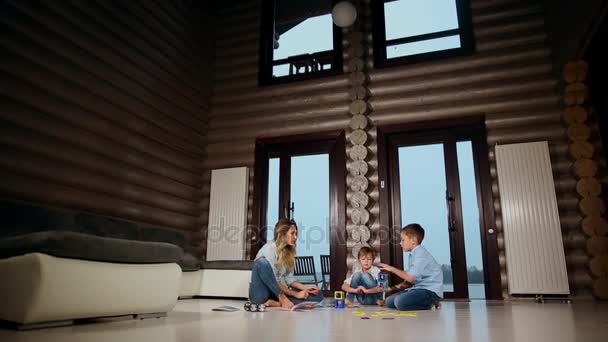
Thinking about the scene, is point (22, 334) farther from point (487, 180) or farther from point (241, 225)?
point (487, 180)

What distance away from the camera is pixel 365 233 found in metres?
5.78

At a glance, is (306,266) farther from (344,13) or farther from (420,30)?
(420,30)

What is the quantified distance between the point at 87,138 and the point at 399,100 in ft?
13.6

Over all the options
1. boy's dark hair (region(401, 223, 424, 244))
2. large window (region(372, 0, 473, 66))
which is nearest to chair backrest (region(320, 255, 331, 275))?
boy's dark hair (region(401, 223, 424, 244))

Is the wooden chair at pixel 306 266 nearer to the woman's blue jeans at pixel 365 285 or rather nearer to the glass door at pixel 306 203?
the glass door at pixel 306 203

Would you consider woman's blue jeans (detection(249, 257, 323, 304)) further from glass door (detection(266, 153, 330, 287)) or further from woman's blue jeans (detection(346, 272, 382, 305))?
glass door (detection(266, 153, 330, 287))

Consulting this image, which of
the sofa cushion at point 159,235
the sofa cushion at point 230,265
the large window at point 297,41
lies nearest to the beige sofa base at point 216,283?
the sofa cushion at point 230,265

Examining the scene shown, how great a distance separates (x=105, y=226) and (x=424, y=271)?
334 centimetres

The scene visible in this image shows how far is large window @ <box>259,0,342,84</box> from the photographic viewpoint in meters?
6.80

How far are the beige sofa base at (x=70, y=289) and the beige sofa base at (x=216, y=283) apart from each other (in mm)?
2457

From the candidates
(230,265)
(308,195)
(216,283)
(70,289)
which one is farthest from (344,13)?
(70,289)

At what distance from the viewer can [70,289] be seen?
202 cm

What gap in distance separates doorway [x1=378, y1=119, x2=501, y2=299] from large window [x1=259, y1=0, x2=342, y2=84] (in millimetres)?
1624

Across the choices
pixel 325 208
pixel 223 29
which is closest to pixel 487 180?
pixel 325 208
